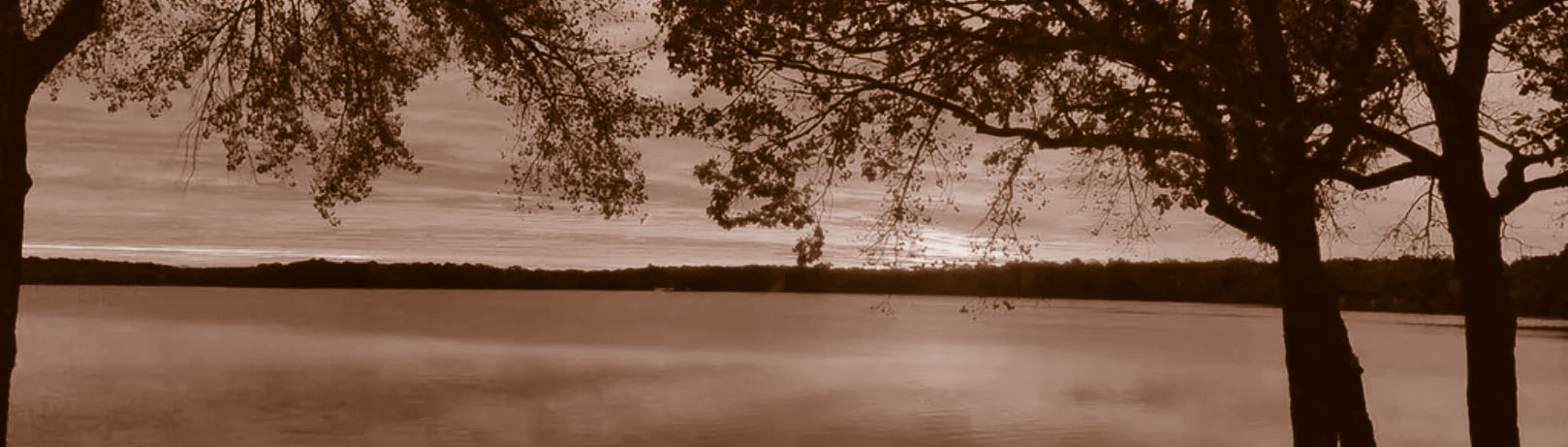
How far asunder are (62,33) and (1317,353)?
649 inches

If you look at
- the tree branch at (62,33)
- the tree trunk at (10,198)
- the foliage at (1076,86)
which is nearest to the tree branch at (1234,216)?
the foliage at (1076,86)

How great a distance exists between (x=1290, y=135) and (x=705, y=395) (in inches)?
2975

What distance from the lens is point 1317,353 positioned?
61.8ft

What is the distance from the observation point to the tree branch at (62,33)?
1673 cm

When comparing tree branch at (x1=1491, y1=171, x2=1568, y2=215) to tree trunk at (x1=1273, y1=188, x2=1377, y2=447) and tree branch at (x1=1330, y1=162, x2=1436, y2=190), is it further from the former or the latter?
tree trunk at (x1=1273, y1=188, x2=1377, y2=447)

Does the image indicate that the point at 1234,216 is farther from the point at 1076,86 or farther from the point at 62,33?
the point at 62,33

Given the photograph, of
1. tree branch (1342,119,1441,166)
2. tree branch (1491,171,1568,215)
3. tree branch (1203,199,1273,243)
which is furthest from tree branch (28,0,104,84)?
tree branch (1491,171,1568,215)

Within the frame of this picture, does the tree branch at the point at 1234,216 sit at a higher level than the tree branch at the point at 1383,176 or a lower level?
lower

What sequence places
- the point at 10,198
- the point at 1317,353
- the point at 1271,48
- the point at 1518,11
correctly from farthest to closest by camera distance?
the point at 1317,353 → the point at 1271,48 → the point at 10,198 → the point at 1518,11

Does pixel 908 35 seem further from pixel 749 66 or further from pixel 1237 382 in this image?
pixel 1237 382

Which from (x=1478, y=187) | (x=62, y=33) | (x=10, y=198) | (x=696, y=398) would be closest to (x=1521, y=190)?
(x=1478, y=187)

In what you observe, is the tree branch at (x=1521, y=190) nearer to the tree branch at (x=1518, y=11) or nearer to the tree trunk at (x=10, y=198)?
the tree branch at (x=1518, y=11)

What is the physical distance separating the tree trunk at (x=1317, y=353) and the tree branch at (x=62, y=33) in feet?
50.0

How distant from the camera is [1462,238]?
18.5 meters
